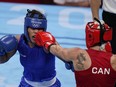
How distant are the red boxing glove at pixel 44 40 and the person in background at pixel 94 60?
200mm

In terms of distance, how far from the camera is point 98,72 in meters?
2.06

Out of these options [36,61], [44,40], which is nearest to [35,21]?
[44,40]

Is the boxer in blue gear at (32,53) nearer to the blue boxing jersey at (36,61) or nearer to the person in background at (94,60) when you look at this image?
the blue boxing jersey at (36,61)

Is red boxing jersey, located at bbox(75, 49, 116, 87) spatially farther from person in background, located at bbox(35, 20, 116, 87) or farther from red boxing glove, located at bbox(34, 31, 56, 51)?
red boxing glove, located at bbox(34, 31, 56, 51)

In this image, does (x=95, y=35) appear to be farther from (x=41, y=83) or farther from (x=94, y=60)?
(x=41, y=83)

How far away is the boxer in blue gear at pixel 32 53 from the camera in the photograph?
2.58 m

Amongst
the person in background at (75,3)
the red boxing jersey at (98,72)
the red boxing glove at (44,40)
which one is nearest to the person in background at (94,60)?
the red boxing jersey at (98,72)

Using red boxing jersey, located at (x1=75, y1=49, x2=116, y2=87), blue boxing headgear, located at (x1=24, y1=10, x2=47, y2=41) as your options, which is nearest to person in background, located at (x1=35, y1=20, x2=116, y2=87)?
red boxing jersey, located at (x1=75, y1=49, x2=116, y2=87)

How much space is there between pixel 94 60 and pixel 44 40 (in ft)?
1.58

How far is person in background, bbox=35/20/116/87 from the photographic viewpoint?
2.06 meters

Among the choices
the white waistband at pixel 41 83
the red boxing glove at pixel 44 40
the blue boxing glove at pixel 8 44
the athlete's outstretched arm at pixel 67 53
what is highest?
the athlete's outstretched arm at pixel 67 53

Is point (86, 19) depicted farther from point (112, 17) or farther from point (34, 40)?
point (34, 40)

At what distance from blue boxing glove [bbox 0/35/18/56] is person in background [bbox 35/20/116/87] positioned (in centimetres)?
52

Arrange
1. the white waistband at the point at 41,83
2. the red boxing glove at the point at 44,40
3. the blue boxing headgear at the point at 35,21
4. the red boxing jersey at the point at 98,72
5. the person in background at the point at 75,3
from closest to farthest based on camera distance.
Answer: the red boxing jersey at the point at 98,72, the red boxing glove at the point at 44,40, the blue boxing headgear at the point at 35,21, the white waistband at the point at 41,83, the person in background at the point at 75,3
